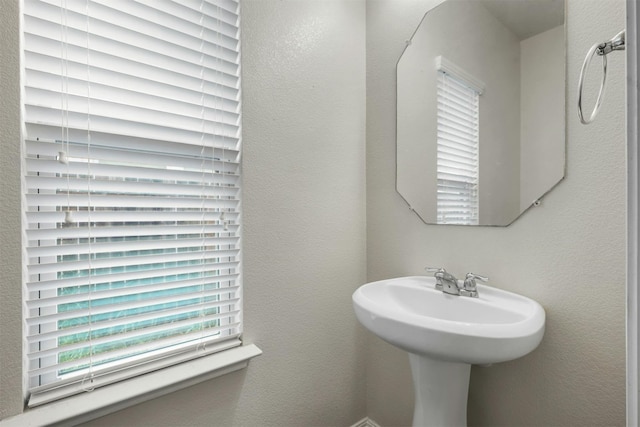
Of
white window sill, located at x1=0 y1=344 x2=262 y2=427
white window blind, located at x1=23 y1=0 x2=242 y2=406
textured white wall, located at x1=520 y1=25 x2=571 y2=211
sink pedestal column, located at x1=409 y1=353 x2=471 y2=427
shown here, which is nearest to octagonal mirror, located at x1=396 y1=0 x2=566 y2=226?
textured white wall, located at x1=520 y1=25 x2=571 y2=211

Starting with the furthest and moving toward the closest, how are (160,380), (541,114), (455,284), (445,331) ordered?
(455,284) < (541,114) < (160,380) < (445,331)

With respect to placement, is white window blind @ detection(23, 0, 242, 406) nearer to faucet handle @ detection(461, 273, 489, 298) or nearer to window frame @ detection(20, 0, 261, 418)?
window frame @ detection(20, 0, 261, 418)

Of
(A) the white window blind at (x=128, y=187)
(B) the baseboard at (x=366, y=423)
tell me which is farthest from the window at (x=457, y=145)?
(B) the baseboard at (x=366, y=423)

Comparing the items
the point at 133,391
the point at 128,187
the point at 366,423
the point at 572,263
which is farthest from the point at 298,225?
the point at 366,423

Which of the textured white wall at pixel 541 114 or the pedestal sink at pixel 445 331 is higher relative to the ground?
the textured white wall at pixel 541 114

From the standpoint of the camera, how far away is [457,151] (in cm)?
127

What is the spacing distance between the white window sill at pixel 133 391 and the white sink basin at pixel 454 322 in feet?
1.63

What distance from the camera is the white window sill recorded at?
786 mm

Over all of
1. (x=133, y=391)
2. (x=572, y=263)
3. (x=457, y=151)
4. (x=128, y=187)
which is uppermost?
(x=457, y=151)

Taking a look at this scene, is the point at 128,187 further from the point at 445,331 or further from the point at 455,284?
the point at 455,284

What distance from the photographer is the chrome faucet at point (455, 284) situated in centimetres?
113

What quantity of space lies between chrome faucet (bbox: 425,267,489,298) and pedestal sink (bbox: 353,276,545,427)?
0.02m

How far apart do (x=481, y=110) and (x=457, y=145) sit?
150 millimetres

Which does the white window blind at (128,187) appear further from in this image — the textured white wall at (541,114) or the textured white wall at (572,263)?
the textured white wall at (541,114)
